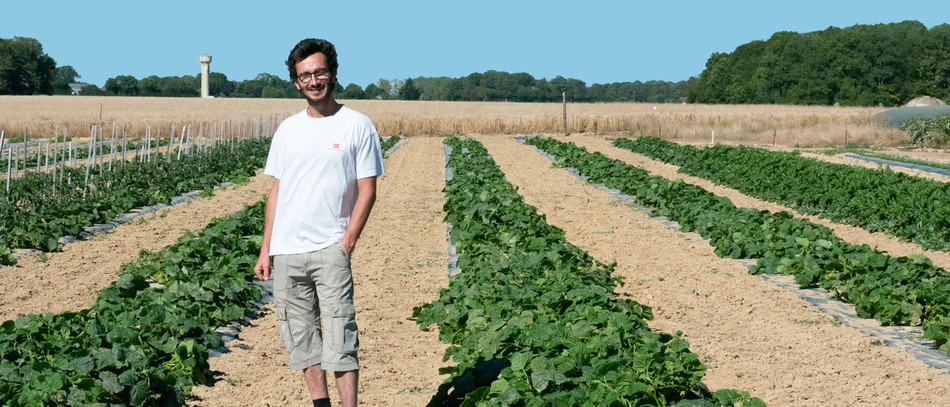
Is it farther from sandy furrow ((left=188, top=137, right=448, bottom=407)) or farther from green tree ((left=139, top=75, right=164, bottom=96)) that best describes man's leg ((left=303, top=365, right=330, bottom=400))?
green tree ((left=139, top=75, right=164, bottom=96))

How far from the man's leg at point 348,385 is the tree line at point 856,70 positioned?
76986 mm

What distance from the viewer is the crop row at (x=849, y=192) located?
12.1 metres

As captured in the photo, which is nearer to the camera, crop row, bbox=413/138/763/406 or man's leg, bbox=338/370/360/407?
man's leg, bbox=338/370/360/407

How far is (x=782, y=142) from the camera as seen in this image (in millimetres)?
38594

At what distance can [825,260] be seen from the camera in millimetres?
9148

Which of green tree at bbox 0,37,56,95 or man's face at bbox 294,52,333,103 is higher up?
green tree at bbox 0,37,56,95

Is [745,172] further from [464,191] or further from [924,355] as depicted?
[924,355]

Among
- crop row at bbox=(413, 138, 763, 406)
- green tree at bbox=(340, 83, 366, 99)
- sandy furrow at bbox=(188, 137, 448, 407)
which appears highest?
green tree at bbox=(340, 83, 366, 99)

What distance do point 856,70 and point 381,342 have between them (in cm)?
7763

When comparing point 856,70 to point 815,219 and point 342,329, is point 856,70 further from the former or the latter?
point 342,329

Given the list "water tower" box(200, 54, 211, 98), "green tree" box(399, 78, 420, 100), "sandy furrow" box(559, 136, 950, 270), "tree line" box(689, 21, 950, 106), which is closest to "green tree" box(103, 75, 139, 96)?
"water tower" box(200, 54, 211, 98)

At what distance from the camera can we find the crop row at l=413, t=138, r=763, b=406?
15.3 feet

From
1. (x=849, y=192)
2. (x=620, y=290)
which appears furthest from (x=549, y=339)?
(x=849, y=192)

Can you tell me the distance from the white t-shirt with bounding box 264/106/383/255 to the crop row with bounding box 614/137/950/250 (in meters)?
9.54
